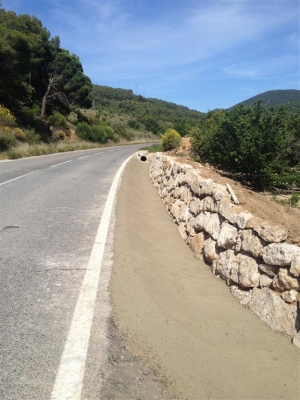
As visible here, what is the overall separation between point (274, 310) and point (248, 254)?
80 cm

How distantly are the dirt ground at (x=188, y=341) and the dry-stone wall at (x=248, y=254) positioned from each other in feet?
0.48

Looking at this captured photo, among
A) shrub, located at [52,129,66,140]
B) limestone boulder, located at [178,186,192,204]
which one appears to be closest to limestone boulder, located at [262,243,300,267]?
limestone boulder, located at [178,186,192,204]

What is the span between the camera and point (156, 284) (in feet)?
14.2

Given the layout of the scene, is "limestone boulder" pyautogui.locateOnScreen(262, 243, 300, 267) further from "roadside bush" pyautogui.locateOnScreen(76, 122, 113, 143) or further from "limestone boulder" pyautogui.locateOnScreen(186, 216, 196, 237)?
"roadside bush" pyautogui.locateOnScreen(76, 122, 113, 143)

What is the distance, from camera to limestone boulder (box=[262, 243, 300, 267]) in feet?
11.2

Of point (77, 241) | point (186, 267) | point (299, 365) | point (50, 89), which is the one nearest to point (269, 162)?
point (186, 267)

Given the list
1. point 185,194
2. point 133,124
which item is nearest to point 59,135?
point 185,194

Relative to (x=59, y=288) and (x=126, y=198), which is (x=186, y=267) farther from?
(x=126, y=198)

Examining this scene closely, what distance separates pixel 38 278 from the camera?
390 centimetres

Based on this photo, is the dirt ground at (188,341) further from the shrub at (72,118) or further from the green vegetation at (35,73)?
the shrub at (72,118)

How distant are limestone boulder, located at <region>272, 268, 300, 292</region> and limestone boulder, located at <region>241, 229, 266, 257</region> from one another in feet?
1.44

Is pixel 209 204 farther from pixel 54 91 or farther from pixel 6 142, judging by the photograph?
pixel 54 91

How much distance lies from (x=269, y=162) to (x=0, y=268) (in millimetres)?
8374

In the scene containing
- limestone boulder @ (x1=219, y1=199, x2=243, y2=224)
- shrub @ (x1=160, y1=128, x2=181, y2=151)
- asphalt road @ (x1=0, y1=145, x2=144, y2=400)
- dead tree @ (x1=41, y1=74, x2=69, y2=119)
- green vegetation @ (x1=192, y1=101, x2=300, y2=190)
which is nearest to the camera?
asphalt road @ (x1=0, y1=145, x2=144, y2=400)
